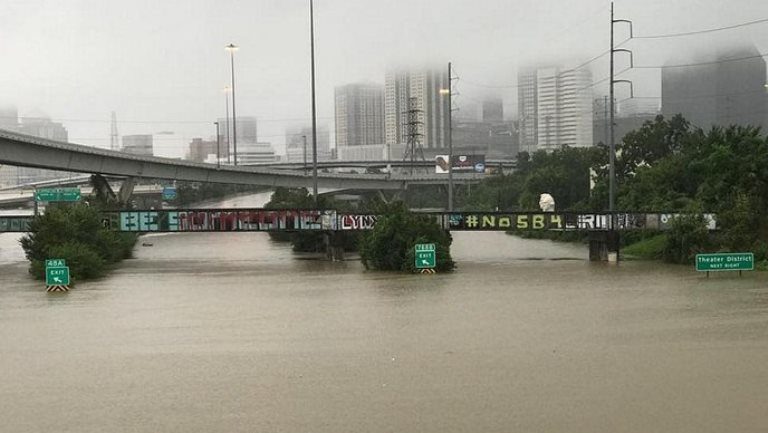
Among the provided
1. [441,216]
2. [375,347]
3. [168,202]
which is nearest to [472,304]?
[375,347]

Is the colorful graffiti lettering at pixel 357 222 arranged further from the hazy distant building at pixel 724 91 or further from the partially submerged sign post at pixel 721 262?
the hazy distant building at pixel 724 91

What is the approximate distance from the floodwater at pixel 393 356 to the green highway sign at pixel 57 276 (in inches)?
28.1

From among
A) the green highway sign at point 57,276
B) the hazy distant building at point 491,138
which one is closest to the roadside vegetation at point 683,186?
the green highway sign at point 57,276

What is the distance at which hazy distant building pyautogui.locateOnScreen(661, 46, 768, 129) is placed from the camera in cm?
8612

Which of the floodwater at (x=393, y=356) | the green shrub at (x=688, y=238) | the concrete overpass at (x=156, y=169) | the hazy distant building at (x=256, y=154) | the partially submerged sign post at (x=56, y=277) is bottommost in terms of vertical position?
the floodwater at (x=393, y=356)

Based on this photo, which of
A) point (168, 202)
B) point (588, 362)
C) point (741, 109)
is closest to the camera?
point (588, 362)

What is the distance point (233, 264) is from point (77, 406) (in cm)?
2882

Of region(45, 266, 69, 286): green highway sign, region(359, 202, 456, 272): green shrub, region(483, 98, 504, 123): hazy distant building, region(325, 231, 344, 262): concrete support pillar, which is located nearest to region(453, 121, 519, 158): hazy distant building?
region(483, 98, 504, 123): hazy distant building

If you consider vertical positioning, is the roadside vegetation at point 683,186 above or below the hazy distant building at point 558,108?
below

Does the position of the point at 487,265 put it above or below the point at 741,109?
below

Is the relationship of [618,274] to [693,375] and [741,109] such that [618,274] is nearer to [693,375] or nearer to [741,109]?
[693,375]

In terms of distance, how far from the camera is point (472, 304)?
24125mm

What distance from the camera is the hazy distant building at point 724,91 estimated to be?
283 feet

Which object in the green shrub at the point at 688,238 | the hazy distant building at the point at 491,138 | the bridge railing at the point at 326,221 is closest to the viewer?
the green shrub at the point at 688,238
